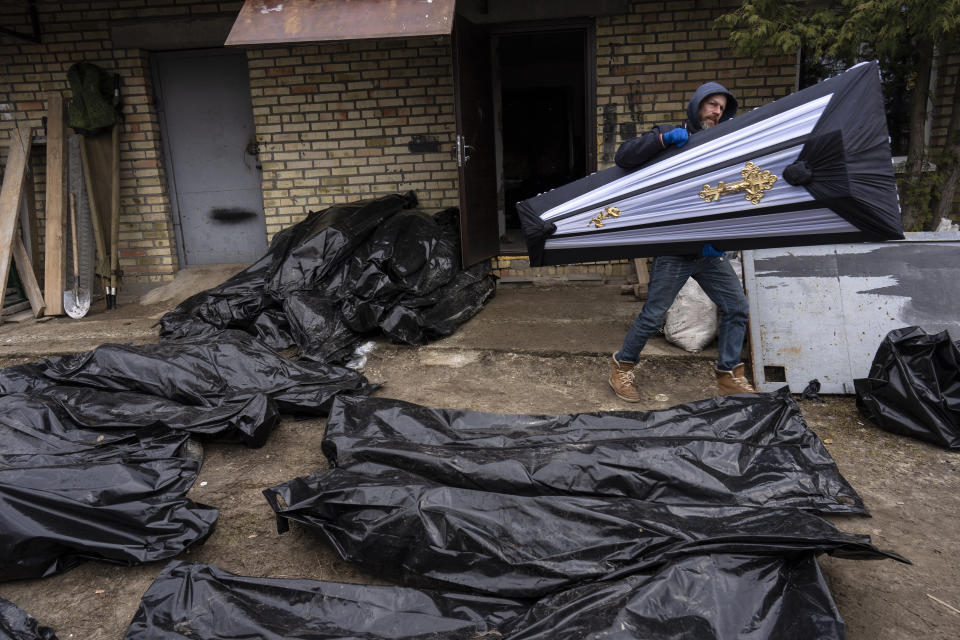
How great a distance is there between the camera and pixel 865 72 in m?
3.28

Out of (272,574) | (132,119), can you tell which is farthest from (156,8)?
(272,574)

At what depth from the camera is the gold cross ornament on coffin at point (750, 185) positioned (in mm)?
3436

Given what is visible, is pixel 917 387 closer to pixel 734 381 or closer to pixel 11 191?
pixel 734 381

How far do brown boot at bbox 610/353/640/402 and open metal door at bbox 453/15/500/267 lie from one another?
206 cm

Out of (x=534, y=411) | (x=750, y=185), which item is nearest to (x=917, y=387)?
(x=750, y=185)

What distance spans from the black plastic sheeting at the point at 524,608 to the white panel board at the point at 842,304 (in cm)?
234

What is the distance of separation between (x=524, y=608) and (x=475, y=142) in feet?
15.1

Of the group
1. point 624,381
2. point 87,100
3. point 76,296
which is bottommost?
point 624,381

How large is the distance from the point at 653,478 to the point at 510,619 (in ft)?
2.85

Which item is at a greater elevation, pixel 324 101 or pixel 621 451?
pixel 324 101

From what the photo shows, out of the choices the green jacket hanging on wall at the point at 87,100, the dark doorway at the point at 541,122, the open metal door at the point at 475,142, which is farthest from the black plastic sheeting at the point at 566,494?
the dark doorway at the point at 541,122

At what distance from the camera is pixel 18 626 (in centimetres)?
210

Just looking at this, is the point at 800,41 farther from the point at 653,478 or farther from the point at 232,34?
the point at 232,34

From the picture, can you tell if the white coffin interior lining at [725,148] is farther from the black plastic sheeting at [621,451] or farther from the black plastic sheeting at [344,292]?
the black plastic sheeting at [344,292]
